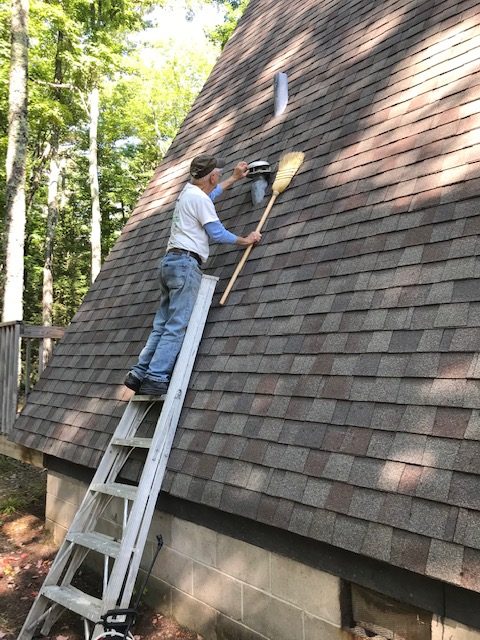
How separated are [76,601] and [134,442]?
103cm

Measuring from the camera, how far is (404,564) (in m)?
2.22

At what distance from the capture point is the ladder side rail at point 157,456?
307cm

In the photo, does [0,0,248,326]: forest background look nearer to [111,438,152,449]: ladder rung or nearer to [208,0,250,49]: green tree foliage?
[208,0,250,49]: green tree foliage

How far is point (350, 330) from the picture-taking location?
3.17 metres

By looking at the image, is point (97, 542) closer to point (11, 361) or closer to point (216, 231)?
point (216, 231)

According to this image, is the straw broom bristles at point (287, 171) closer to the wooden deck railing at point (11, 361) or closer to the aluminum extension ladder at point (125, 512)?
the aluminum extension ladder at point (125, 512)

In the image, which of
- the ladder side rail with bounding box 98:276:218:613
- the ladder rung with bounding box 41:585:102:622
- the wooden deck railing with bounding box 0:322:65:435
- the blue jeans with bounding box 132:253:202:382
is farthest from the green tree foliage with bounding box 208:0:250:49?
the ladder rung with bounding box 41:585:102:622

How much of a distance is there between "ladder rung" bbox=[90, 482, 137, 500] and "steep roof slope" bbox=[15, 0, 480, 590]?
0.24 metres

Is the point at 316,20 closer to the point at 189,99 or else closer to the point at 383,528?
the point at 383,528

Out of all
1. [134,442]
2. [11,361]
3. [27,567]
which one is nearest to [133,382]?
[134,442]

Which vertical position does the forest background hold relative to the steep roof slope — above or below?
above

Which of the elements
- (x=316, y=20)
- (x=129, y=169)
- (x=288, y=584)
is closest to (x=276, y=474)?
(x=288, y=584)

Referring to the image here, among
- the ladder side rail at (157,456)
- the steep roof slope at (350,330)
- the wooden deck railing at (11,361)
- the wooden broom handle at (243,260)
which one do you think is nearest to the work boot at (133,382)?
the ladder side rail at (157,456)

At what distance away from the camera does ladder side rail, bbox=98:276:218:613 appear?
3.07 meters
